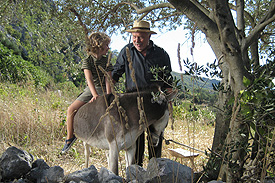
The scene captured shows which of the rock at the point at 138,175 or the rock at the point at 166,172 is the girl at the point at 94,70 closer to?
the rock at the point at 138,175

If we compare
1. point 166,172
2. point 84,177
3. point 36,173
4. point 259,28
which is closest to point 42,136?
point 36,173

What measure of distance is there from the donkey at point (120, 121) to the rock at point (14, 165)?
0.82 metres

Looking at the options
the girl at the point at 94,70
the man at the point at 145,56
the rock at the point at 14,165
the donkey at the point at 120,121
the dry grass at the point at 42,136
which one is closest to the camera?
the rock at the point at 14,165

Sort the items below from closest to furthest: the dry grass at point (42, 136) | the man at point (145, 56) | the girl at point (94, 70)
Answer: the girl at point (94, 70) → the man at point (145, 56) → the dry grass at point (42, 136)

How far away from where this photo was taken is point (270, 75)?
227cm

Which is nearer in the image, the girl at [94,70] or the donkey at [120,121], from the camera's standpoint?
the donkey at [120,121]

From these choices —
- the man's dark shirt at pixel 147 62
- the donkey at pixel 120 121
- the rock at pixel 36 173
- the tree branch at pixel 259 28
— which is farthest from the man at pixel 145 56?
the rock at pixel 36 173

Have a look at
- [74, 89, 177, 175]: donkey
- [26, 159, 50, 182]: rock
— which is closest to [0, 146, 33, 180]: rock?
[26, 159, 50, 182]: rock

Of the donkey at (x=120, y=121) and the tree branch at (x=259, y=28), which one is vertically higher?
the tree branch at (x=259, y=28)

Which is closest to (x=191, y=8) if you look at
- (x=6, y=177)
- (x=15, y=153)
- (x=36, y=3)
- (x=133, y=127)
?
(x=133, y=127)

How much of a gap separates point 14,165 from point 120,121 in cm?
123

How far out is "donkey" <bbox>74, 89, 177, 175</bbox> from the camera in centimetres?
283

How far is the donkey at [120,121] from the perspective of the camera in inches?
111

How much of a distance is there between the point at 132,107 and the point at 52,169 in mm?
1126
